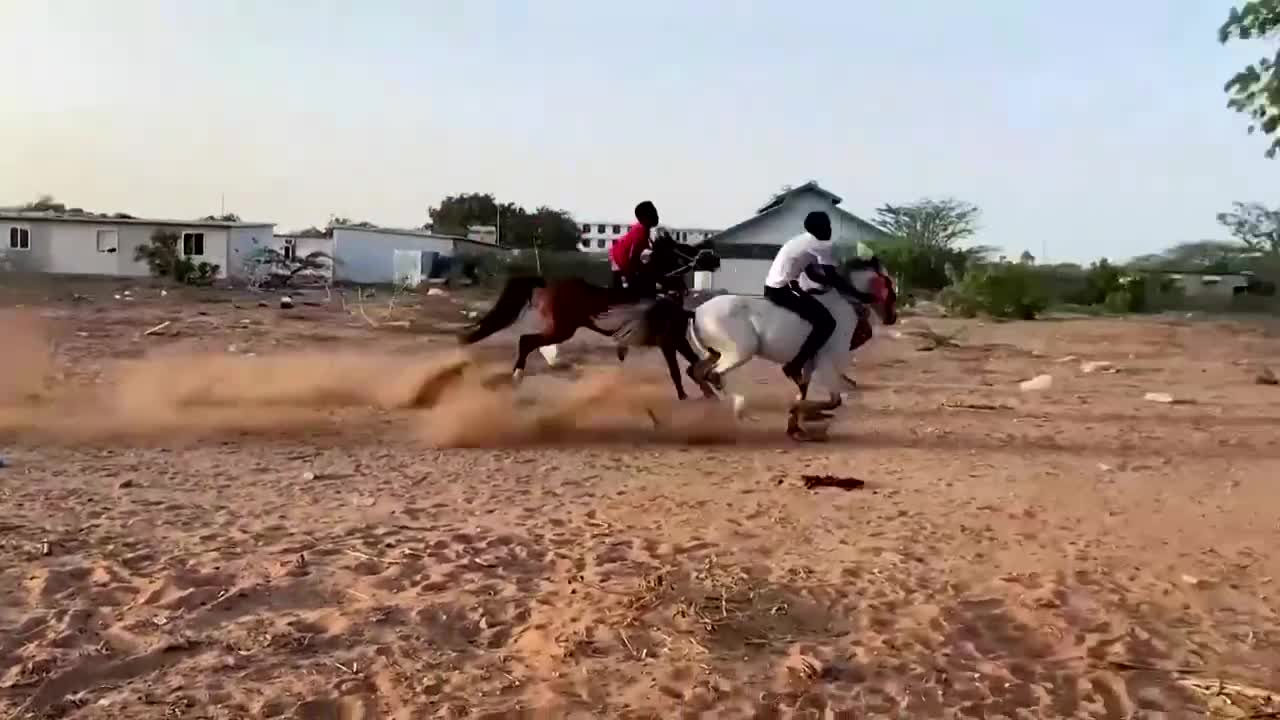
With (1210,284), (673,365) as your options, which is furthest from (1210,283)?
(673,365)

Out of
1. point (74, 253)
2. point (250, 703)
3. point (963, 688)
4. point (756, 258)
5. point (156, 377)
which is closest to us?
point (250, 703)

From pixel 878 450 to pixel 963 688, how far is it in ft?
17.4

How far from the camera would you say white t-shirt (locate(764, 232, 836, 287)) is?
390 inches

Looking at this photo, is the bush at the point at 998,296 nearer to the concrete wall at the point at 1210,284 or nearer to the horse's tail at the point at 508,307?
the concrete wall at the point at 1210,284

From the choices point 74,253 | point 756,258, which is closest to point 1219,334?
point 756,258

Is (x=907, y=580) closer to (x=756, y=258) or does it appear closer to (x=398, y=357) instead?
(x=398, y=357)

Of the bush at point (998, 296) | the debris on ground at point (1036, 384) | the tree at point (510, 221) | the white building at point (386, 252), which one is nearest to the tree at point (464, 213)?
the tree at point (510, 221)

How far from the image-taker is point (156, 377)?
10.7 metres

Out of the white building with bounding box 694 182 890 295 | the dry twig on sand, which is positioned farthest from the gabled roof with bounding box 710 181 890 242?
the dry twig on sand

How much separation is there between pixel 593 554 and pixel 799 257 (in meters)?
5.04

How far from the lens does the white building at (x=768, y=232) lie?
41.4 m

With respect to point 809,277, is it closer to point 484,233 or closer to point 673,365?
point 673,365

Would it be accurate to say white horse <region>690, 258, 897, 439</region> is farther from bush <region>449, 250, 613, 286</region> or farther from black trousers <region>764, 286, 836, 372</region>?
bush <region>449, 250, 613, 286</region>

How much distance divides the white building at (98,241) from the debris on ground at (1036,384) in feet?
101
